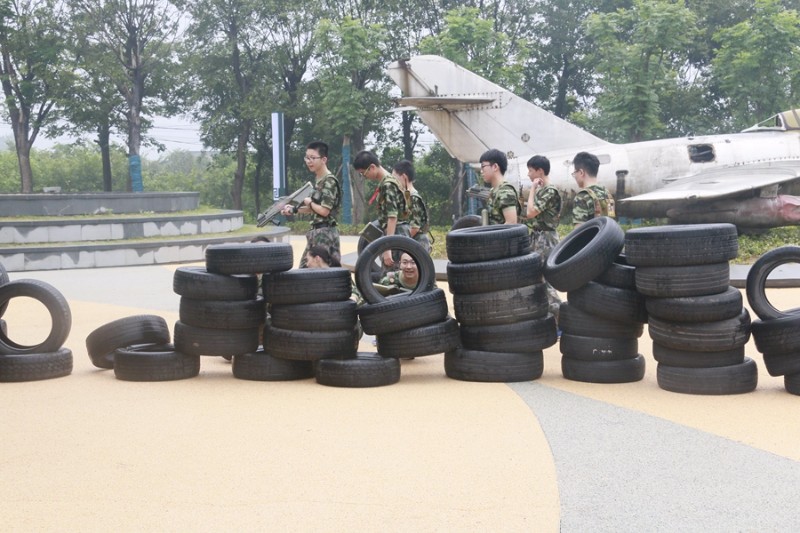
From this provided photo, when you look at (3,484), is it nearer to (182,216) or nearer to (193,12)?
(182,216)

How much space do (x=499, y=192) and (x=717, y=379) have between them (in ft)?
10.5

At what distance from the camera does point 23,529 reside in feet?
13.2

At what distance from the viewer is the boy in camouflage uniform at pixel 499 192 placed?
29.6 feet

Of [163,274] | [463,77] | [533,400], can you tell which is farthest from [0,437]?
[463,77]

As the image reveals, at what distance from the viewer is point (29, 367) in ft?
24.7

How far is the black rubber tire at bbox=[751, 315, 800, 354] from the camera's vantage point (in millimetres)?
6629

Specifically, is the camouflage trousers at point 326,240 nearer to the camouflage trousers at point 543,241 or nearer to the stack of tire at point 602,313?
the camouflage trousers at point 543,241

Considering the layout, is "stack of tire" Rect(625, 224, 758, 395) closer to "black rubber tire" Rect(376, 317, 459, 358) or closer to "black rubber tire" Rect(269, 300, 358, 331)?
"black rubber tire" Rect(376, 317, 459, 358)

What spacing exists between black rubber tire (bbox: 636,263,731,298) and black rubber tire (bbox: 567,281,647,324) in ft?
1.18

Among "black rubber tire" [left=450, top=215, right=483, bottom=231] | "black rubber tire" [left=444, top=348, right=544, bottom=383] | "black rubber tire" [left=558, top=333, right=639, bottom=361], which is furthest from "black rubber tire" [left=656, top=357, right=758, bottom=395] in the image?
"black rubber tire" [left=450, top=215, right=483, bottom=231]

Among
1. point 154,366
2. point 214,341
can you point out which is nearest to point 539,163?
point 214,341

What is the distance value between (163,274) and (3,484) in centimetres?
1418

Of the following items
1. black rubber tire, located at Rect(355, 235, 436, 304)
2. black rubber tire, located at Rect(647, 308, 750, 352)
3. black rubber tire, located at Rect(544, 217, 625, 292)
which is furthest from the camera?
black rubber tire, located at Rect(355, 235, 436, 304)

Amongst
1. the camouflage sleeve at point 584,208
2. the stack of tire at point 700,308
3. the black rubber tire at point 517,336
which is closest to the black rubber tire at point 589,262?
the black rubber tire at point 517,336
